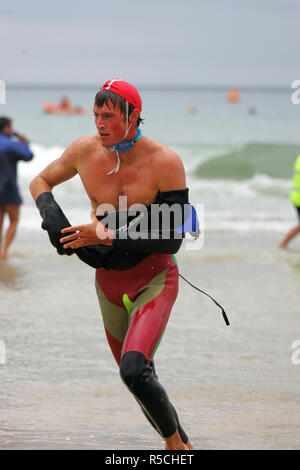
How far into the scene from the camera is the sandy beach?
4426 mm

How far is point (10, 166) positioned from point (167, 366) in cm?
527

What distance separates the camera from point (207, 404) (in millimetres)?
4938

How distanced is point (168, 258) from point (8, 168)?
674 centimetres

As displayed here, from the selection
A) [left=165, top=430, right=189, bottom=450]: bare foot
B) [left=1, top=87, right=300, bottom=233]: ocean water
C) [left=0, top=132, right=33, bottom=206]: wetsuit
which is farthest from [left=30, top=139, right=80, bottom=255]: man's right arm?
[left=1, top=87, right=300, bottom=233]: ocean water

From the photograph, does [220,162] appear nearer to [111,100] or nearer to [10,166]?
[10,166]

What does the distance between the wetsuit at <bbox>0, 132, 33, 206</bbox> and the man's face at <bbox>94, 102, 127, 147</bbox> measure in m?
6.45

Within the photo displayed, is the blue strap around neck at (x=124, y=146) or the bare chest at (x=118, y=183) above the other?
the blue strap around neck at (x=124, y=146)

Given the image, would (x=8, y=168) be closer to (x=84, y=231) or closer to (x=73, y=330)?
(x=73, y=330)

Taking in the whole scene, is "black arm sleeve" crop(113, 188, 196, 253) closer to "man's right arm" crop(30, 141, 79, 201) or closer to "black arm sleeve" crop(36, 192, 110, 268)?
"black arm sleeve" crop(36, 192, 110, 268)

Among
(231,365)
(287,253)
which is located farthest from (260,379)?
(287,253)

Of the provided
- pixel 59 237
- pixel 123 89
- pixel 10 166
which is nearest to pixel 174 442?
pixel 59 237

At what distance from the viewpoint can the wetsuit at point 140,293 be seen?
11.7 feet

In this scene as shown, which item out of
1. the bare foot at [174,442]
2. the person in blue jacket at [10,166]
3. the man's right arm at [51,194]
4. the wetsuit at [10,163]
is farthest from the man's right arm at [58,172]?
the wetsuit at [10,163]

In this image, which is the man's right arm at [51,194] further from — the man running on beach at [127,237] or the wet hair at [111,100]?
the wet hair at [111,100]
